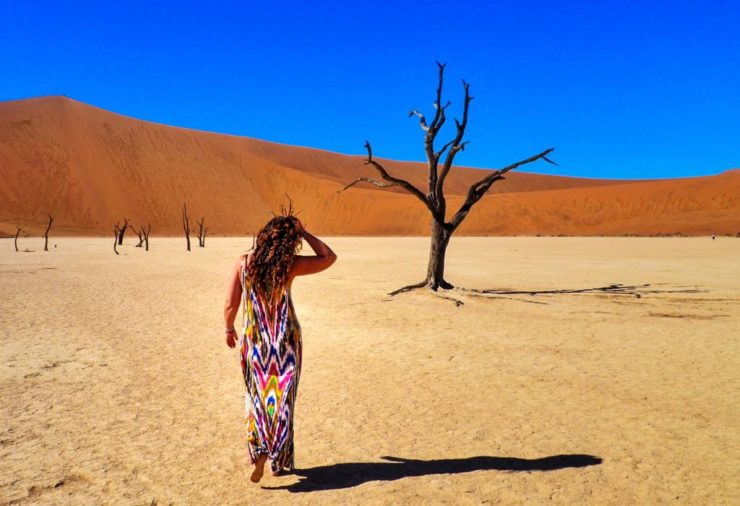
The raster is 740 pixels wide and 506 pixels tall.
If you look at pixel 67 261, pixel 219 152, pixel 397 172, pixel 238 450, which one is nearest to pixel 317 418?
pixel 238 450

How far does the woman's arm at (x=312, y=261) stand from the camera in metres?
3.80

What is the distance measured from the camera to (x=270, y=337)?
148 inches

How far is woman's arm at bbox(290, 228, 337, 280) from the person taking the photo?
380cm

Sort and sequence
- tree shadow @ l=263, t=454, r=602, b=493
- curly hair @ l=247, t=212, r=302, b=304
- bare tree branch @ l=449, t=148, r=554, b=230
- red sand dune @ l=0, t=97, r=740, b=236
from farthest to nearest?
1. red sand dune @ l=0, t=97, r=740, b=236
2. bare tree branch @ l=449, t=148, r=554, b=230
3. tree shadow @ l=263, t=454, r=602, b=493
4. curly hair @ l=247, t=212, r=302, b=304

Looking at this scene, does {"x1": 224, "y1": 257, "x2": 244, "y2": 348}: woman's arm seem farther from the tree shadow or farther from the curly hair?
the tree shadow

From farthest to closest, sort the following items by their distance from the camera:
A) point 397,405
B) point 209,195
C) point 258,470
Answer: point 209,195 < point 397,405 < point 258,470

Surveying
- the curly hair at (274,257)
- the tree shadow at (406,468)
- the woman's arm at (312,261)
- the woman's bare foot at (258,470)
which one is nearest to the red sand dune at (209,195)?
the tree shadow at (406,468)

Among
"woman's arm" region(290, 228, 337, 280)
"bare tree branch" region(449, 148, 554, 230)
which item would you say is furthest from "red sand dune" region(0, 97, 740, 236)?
"woman's arm" region(290, 228, 337, 280)

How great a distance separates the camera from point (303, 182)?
88.2 metres

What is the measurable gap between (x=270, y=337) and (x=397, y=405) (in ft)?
7.12

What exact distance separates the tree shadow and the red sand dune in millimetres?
55145

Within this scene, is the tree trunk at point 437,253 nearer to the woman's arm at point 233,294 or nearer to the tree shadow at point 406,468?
the tree shadow at point 406,468

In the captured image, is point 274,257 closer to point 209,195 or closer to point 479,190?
point 479,190

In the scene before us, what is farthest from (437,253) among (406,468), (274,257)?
(274,257)
